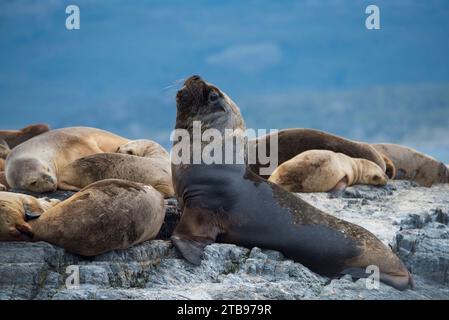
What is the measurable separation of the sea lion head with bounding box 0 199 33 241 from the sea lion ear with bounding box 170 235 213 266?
1228mm

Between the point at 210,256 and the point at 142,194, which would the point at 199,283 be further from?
the point at 142,194

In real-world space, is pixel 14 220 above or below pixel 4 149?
above

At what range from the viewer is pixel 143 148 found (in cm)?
1155

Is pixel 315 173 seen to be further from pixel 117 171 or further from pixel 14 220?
pixel 14 220

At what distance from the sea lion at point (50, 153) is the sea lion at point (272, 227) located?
329cm

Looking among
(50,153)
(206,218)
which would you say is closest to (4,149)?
(50,153)

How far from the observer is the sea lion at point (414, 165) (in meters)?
15.2

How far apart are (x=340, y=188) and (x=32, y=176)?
410cm

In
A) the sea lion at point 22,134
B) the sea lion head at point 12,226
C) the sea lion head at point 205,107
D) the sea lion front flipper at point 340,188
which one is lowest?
the sea lion front flipper at point 340,188

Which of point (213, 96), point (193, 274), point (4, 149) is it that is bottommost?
point (193, 274)

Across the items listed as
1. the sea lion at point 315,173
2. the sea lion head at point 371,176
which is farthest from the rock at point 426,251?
the sea lion head at point 371,176

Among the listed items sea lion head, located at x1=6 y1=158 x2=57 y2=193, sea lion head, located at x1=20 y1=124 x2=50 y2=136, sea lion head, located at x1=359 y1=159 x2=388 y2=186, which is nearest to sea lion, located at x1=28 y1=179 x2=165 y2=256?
sea lion head, located at x1=6 y1=158 x2=57 y2=193

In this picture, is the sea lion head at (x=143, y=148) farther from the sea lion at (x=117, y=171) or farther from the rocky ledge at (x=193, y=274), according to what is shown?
the rocky ledge at (x=193, y=274)
